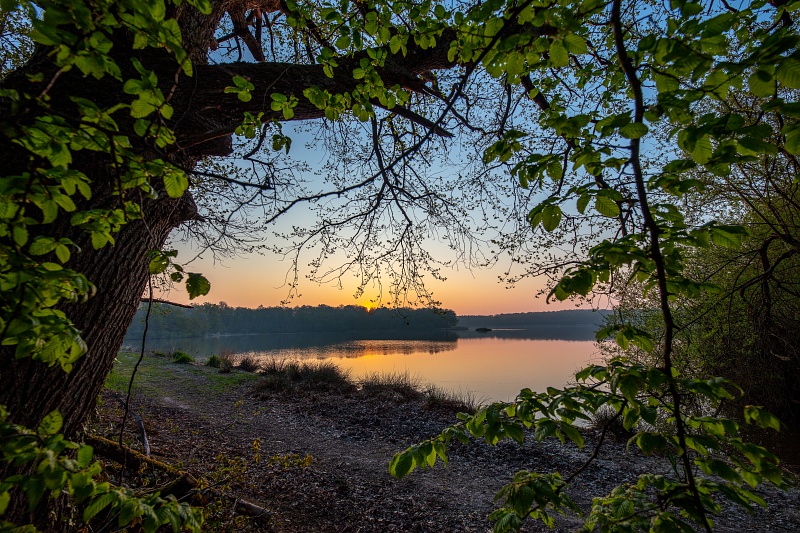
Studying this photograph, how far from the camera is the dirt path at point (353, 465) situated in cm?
400

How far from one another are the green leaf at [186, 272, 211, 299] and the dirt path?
3.03 metres

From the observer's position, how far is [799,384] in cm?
809

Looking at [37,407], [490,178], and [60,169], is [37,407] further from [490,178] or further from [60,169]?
[490,178]

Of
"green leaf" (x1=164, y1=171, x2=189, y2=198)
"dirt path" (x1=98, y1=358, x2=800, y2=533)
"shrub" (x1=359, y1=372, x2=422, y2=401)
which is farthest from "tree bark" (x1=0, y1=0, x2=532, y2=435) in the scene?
"shrub" (x1=359, y1=372, x2=422, y2=401)

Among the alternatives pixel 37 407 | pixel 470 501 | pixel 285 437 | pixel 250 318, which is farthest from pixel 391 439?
pixel 250 318

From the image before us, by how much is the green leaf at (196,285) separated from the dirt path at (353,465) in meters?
3.03

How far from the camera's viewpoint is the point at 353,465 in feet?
17.7

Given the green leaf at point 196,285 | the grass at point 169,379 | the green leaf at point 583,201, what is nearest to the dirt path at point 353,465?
the grass at point 169,379

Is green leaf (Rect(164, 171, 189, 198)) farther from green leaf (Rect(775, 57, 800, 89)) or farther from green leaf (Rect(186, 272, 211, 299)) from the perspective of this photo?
green leaf (Rect(775, 57, 800, 89))

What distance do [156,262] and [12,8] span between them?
0.74 metres

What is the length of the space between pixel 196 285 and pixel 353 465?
5.00 m

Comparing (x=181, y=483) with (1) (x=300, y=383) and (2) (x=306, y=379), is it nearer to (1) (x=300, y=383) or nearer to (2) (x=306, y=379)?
(1) (x=300, y=383)

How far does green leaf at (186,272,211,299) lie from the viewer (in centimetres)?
129

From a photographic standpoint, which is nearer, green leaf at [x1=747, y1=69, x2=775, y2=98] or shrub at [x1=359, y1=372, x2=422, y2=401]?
green leaf at [x1=747, y1=69, x2=775, y2=98]
